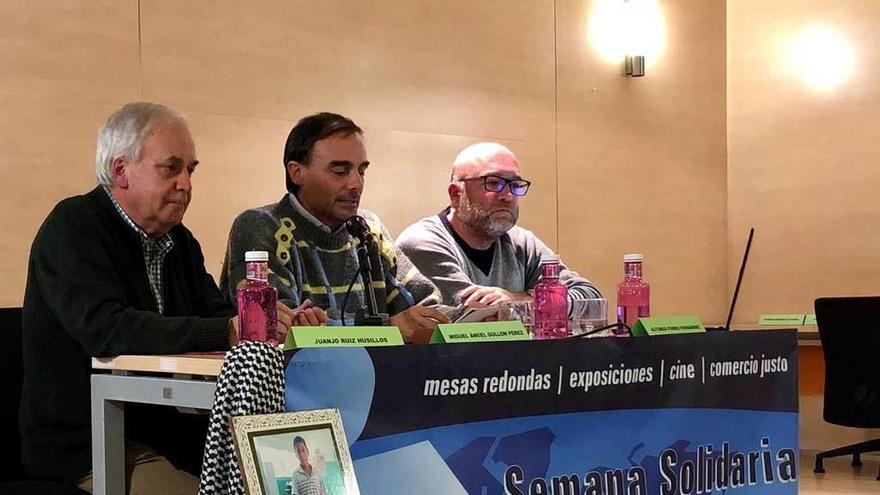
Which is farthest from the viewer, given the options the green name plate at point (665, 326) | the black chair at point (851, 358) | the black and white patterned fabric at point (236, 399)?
the black chair at point (851, 358)

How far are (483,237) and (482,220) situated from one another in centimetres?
7

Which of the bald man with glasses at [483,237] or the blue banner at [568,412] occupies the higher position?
the bald man with glasses at [483,237]

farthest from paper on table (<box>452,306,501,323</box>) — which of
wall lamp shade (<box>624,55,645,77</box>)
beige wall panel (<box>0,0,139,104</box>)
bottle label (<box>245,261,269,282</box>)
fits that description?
wall lamp shade (<box>624,55,645,77</box>)

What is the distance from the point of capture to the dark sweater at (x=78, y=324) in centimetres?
227

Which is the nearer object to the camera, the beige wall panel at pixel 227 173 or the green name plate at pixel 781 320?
the beige wall panel at pixel 227 173

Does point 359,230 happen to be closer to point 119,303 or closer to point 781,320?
point 119,303

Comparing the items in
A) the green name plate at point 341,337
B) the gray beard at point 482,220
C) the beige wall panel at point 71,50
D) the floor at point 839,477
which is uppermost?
the beige wall panel at point 71,50

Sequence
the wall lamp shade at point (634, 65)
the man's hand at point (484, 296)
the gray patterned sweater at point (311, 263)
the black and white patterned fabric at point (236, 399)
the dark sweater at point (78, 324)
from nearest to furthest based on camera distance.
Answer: the black and white patterned fabric at point (236, 399), the dark sweater at point (78, 324), the gray patterned sweater at point (311, 263), the man's hand at point (484, 296), the wall lamp shade at point (634, 65)

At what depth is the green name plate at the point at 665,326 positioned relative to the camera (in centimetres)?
242

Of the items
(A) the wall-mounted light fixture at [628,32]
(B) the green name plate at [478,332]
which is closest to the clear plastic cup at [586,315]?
(B) the green name plate at [478,332]

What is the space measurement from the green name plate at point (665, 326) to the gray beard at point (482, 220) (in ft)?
3.91

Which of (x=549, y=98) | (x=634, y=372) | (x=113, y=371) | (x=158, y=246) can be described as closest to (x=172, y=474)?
(x=113, y=371)

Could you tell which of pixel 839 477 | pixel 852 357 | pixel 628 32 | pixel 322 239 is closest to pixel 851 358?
pixel 852 357

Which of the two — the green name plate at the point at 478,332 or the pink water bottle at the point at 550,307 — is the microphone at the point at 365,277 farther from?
the pink water bottle at the point at 550,307
